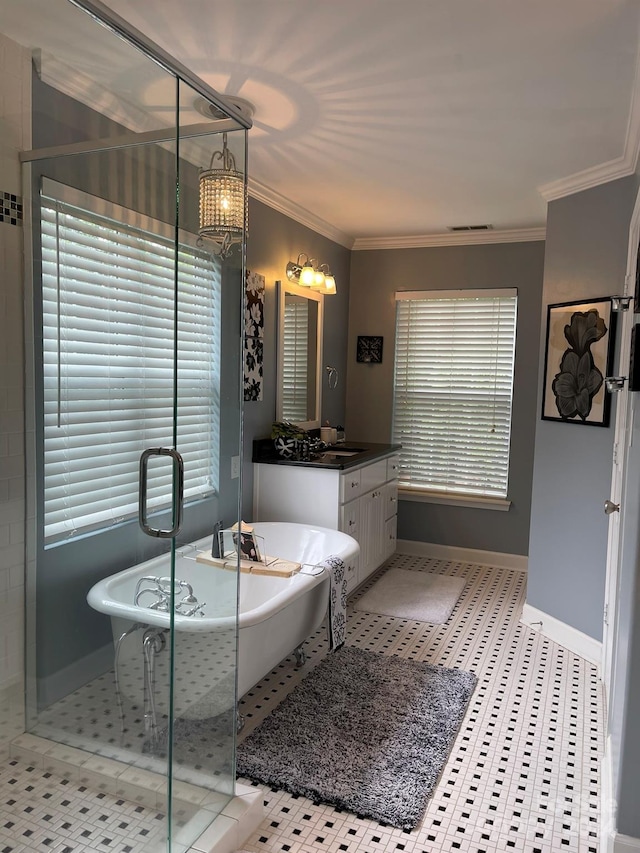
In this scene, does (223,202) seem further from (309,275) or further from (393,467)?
(393,467)

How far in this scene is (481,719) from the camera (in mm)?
2893

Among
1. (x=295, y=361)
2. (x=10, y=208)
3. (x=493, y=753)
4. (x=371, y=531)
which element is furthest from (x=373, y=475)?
(x=10, y=208)

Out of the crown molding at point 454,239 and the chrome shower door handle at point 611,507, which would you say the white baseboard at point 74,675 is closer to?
the chrome shower door handle at point 611,507

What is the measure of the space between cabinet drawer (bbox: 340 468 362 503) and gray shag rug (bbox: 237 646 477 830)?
0.96m

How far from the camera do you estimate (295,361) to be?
458cm

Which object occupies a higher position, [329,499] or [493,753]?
[329,499]

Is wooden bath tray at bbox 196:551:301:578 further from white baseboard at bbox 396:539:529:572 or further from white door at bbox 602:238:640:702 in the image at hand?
white baseboard at bbox 396:539:529:572

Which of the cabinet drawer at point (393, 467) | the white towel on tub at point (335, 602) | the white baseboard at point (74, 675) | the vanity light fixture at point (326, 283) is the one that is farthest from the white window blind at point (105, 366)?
the cabinet drawer at point (393, 467)

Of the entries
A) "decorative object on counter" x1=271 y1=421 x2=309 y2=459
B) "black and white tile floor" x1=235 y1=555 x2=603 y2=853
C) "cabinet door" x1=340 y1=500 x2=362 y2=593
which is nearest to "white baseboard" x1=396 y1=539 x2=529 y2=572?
"black and white tile floor" x1=235 y1=555 x2=603 y2=853

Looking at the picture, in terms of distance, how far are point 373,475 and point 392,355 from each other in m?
1.30

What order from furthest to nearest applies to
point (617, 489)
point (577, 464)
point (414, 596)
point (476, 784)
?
point (414, 596), point (577, 464), point (617, 489), point (476, 784)

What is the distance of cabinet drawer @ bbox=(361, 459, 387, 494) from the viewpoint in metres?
4.33

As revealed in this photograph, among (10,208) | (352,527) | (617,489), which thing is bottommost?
(352,527)

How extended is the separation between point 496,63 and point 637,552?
5.69ft
